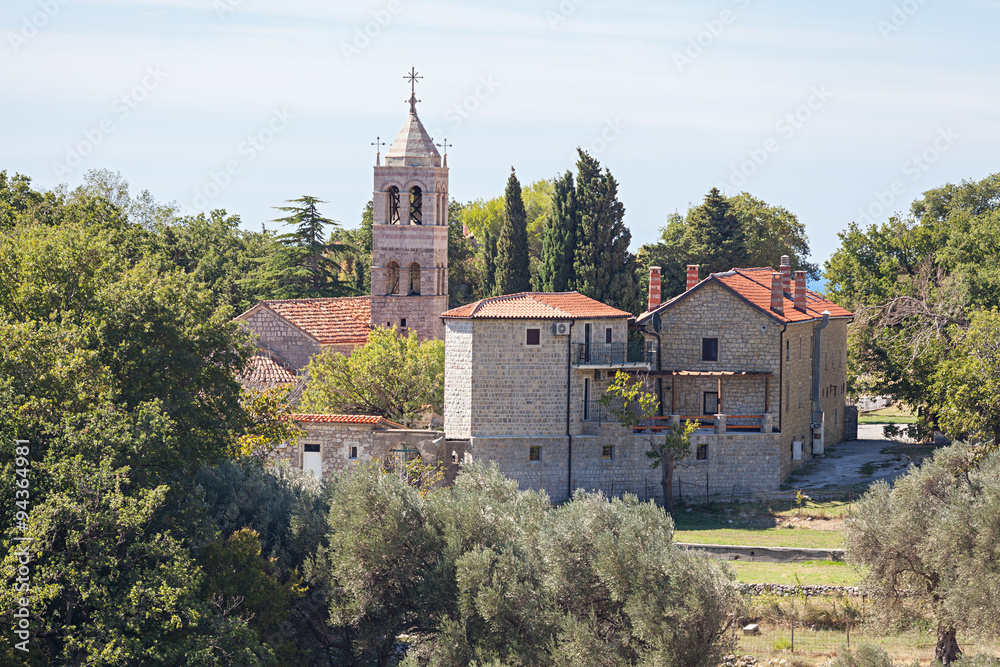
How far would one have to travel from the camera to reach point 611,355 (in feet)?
145

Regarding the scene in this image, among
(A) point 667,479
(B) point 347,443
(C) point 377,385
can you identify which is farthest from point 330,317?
(A) point 667,479

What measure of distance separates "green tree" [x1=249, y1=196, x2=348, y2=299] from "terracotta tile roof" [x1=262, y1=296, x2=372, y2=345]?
393 inches

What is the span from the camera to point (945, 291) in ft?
161

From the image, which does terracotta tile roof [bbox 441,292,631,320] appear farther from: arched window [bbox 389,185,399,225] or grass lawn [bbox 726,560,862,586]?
arched window [bbox 389,185,399,225]

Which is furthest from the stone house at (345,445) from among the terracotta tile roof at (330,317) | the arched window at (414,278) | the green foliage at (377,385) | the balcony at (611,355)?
the arched window at (414,278)

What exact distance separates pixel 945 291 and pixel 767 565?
1769 centimetres

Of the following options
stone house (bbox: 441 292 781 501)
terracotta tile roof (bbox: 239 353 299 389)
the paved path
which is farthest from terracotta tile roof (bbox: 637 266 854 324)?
terracotta tile roof (bbox: 239 353 299 389)

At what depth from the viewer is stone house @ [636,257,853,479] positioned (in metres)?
45.3

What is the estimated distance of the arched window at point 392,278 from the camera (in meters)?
57.7

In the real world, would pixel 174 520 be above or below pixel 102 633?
above

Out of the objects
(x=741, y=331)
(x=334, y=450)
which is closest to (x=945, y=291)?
(x=741, y=331)

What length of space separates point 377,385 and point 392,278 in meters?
11.7

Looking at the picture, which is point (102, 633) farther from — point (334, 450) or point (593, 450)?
point (593, 450)

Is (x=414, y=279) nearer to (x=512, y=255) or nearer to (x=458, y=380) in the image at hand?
(x=512, y=255)
